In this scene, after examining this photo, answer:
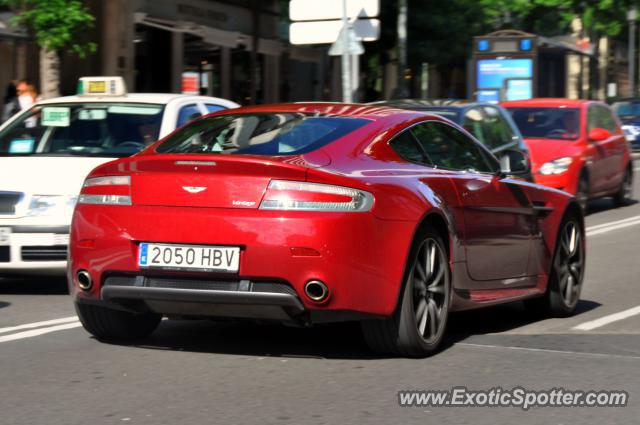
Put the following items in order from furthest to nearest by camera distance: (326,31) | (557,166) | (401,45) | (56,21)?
(401,45) < (326,31) < (56,21) < (557,166)

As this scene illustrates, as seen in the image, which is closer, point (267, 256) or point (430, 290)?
point (267, 256)

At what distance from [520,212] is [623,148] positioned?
12.1m

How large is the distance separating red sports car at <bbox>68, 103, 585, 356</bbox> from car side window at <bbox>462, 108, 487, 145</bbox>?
6910 mm

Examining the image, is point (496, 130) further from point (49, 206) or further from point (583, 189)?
point (49, 206)

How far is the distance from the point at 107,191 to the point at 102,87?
184 inches

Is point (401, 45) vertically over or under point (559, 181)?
over

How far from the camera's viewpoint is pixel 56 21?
1816 cm

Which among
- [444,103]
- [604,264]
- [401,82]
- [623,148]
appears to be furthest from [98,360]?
[401,82]

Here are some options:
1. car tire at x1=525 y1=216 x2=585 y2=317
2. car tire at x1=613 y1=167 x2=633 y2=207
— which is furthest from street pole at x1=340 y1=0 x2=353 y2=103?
car tire at x1=525 y1=216 x2=585 y2=317

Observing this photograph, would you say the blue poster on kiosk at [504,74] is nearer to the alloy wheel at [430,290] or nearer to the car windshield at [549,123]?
the car windshield at [549,123]

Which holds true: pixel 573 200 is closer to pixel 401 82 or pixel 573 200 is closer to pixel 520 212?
pixel 520 212

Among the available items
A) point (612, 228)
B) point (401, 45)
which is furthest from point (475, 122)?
point (401, 45)

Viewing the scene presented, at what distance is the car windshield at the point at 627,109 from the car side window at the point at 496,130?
21883mm

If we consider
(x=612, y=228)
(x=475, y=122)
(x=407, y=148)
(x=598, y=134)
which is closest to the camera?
(x=407, y=148)
